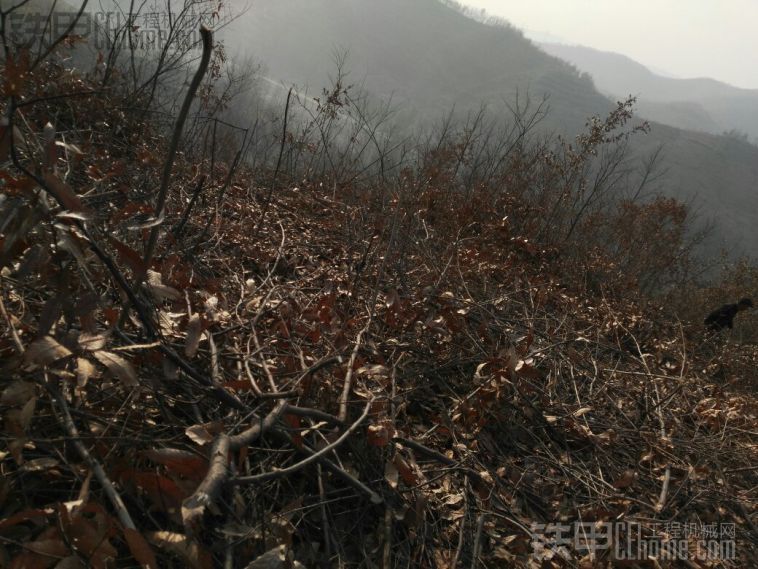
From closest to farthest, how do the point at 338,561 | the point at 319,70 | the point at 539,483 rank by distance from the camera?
the point at 338,561 < the point at 539,483 < the point at 319,70

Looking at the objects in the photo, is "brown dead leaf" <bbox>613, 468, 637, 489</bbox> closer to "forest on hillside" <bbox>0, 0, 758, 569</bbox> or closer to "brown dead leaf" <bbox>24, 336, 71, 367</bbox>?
"forest on hillside" <bbox>0, 0, 758, 569</bbox>

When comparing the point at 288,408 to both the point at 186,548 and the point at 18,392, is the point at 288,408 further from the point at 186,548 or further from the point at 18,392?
the point at 18,392

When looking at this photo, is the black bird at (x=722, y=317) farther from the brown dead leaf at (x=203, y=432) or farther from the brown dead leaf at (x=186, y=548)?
the brown dead leaf at (x=186, y=548)

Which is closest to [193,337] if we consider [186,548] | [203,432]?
[203,432]

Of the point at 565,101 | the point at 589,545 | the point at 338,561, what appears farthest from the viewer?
the point at 565,101

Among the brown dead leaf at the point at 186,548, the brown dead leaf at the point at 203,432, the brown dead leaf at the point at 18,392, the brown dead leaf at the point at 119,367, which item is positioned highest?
the brown dead leaf at the point at 119,367

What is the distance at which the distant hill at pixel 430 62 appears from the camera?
228 ft

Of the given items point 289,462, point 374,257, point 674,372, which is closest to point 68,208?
point 289,462

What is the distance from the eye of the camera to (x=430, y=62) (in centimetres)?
10000

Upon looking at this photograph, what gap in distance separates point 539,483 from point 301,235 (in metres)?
3.03

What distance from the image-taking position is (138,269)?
1040 millimetres

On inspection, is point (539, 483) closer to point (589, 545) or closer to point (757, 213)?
point (589, 545)

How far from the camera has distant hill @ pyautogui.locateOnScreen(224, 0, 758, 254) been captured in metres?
69.5

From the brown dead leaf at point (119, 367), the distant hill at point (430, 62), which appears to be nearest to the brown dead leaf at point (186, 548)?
the brown dead leaf at point (119, 367)
